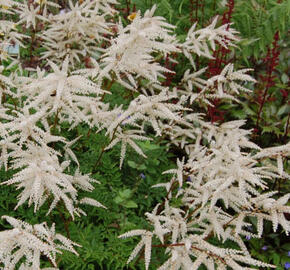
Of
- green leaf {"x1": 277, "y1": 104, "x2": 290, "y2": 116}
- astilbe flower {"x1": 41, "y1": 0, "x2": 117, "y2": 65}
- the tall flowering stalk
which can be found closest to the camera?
the tall flowering stalk

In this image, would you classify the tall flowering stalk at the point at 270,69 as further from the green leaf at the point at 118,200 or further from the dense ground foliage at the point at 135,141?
the green leaf at the point at 118,200

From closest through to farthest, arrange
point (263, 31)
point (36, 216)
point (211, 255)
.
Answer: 1. point (211, 255)
2. point (36, 216)
3. point (263, 31)

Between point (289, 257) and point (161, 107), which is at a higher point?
point (161, 107)

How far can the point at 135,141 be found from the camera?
3.55 metres

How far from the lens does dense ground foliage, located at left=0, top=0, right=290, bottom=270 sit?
8.11 ft

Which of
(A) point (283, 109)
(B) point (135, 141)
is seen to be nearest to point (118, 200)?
(B) point (135, 141)

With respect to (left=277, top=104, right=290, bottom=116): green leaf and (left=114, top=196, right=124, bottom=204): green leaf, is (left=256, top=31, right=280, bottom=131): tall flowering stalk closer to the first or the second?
(left=277, top=104, right=290, bottom=116): green leaf

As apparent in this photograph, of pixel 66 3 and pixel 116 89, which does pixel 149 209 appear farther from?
pixel 66 3

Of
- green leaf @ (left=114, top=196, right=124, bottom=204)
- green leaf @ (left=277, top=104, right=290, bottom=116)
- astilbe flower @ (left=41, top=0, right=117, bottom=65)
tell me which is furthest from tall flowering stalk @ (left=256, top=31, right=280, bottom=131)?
green leaf @ (left=114, top=196, right=124, bottom=204)

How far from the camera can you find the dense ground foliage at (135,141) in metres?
2.47

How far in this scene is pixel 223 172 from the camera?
8.61 ft

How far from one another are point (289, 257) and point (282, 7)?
84.0 inches

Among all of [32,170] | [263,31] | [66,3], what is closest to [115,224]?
[32,170]

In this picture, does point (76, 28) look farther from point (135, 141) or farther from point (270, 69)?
point (270, 69)
